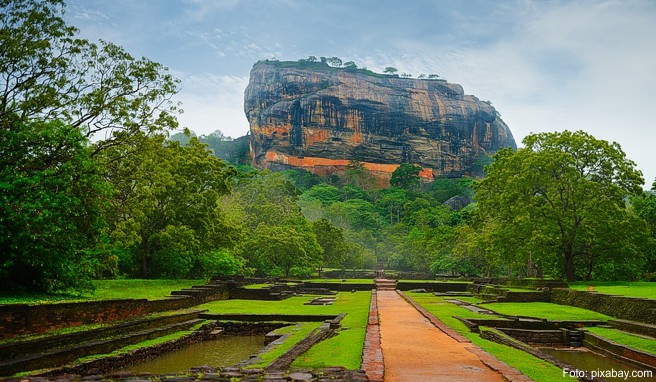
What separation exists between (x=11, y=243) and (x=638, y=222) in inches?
1163

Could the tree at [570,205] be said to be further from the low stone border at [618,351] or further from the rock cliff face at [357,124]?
the rock cliff face at [357,124]

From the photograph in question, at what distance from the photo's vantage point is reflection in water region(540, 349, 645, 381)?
11.5m

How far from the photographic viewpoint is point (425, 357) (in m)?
9.46

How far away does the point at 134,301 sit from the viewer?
15.8m

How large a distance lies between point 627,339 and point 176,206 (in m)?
22.6

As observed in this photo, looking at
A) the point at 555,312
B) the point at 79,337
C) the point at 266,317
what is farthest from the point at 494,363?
the point at 555,312

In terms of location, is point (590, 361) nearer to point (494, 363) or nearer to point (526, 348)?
point (526, 348)

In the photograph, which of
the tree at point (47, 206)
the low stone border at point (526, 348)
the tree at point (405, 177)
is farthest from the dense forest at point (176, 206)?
the tree at point (405, 177)

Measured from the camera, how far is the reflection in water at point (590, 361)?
11.5 m

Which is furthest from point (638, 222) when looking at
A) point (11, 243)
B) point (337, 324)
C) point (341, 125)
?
point (341, 125)

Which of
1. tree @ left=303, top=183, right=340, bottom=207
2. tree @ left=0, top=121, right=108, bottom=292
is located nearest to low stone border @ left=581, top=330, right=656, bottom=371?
tree @ left=0, top=121, right=108, bottom=292

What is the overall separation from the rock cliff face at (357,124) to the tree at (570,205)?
292 feet

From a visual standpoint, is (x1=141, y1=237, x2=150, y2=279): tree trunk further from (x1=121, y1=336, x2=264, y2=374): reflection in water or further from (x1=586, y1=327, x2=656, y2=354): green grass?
(x1=586, y1=327, x2=656, y2=354): green grass

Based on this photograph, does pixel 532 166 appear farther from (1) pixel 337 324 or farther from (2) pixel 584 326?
(1) pixel 337 324
